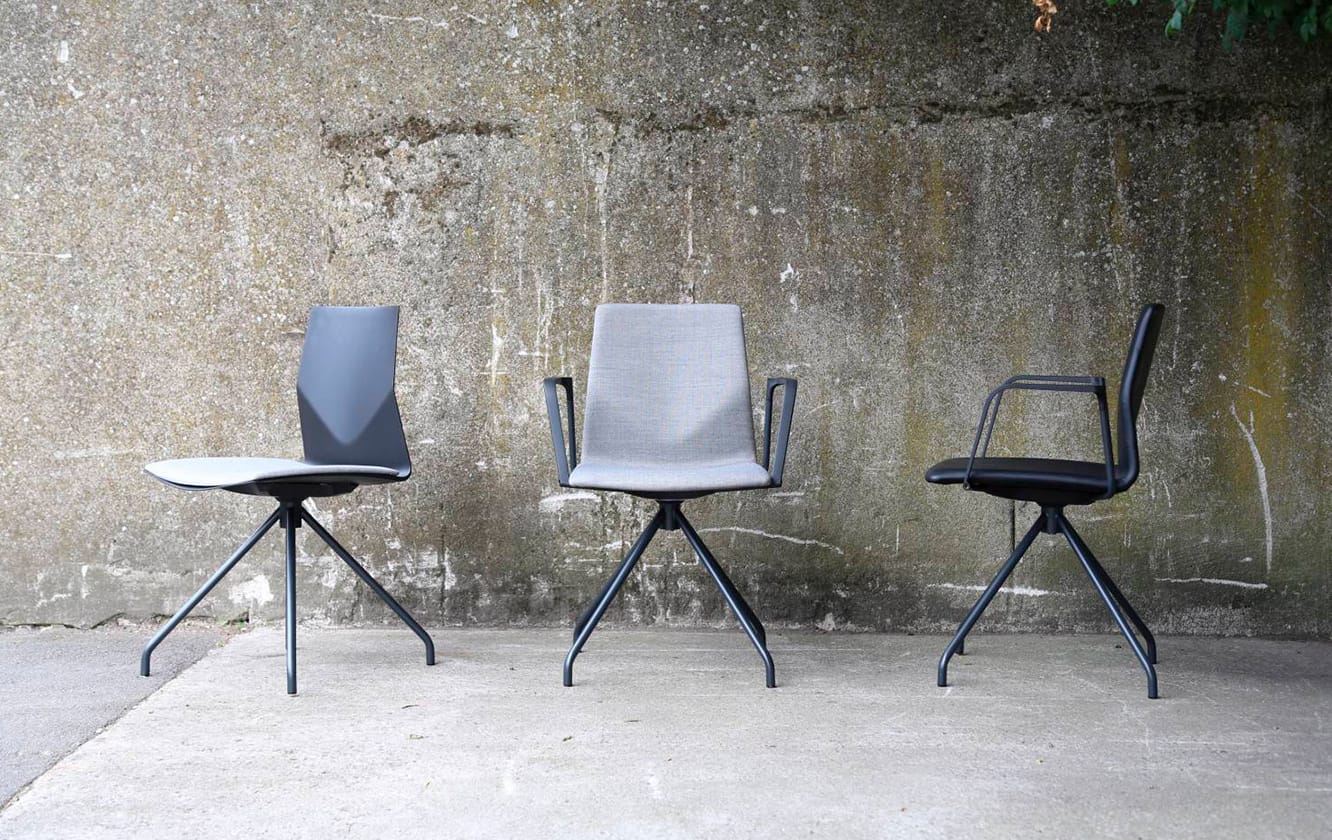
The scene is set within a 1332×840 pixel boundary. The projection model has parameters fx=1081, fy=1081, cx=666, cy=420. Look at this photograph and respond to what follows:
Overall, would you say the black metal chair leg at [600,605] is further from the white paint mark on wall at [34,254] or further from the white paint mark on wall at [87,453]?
the white paint mark on wall at [34,254]

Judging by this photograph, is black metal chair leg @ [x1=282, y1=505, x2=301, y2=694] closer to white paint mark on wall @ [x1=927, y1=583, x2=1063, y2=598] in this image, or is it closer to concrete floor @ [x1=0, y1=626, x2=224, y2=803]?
concrete floor @ [x1=0, y1=626, x2=224, y2=803]

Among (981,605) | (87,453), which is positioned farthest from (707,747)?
(87,453)

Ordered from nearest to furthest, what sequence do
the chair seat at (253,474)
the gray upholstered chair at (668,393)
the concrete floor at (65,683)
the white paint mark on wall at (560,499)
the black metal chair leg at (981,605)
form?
the concrete floor at (65,683) < the chair seat at (253,474) < the black metal chair leg at (981,605) < the gray upholstered chair at (668,393) < the white paint mark on wall at (560,499)

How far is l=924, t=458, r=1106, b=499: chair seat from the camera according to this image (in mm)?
2662

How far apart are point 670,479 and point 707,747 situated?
722 mm

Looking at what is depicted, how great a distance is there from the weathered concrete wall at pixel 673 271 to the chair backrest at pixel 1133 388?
723mm

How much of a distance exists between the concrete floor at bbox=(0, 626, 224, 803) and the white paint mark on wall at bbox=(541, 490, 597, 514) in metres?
1.07

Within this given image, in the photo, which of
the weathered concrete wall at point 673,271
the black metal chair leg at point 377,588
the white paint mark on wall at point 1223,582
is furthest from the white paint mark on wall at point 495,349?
the white paint mark on wall at point 1223,582

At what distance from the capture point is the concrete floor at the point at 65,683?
2.29 metres

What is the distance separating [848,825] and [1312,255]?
2536mm

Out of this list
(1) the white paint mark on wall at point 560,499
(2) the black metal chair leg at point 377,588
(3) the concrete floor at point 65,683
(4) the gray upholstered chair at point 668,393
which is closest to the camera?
(3) the concrete floor at point 65,683

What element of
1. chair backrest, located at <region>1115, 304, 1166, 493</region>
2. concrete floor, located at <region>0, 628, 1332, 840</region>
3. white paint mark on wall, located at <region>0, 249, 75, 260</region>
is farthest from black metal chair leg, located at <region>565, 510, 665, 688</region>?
white paint mark on wall, located at <region>0, 249, 75, 260</region>

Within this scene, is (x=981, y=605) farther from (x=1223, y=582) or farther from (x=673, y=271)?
(x=673, y=271)

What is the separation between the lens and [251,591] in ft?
11.4
